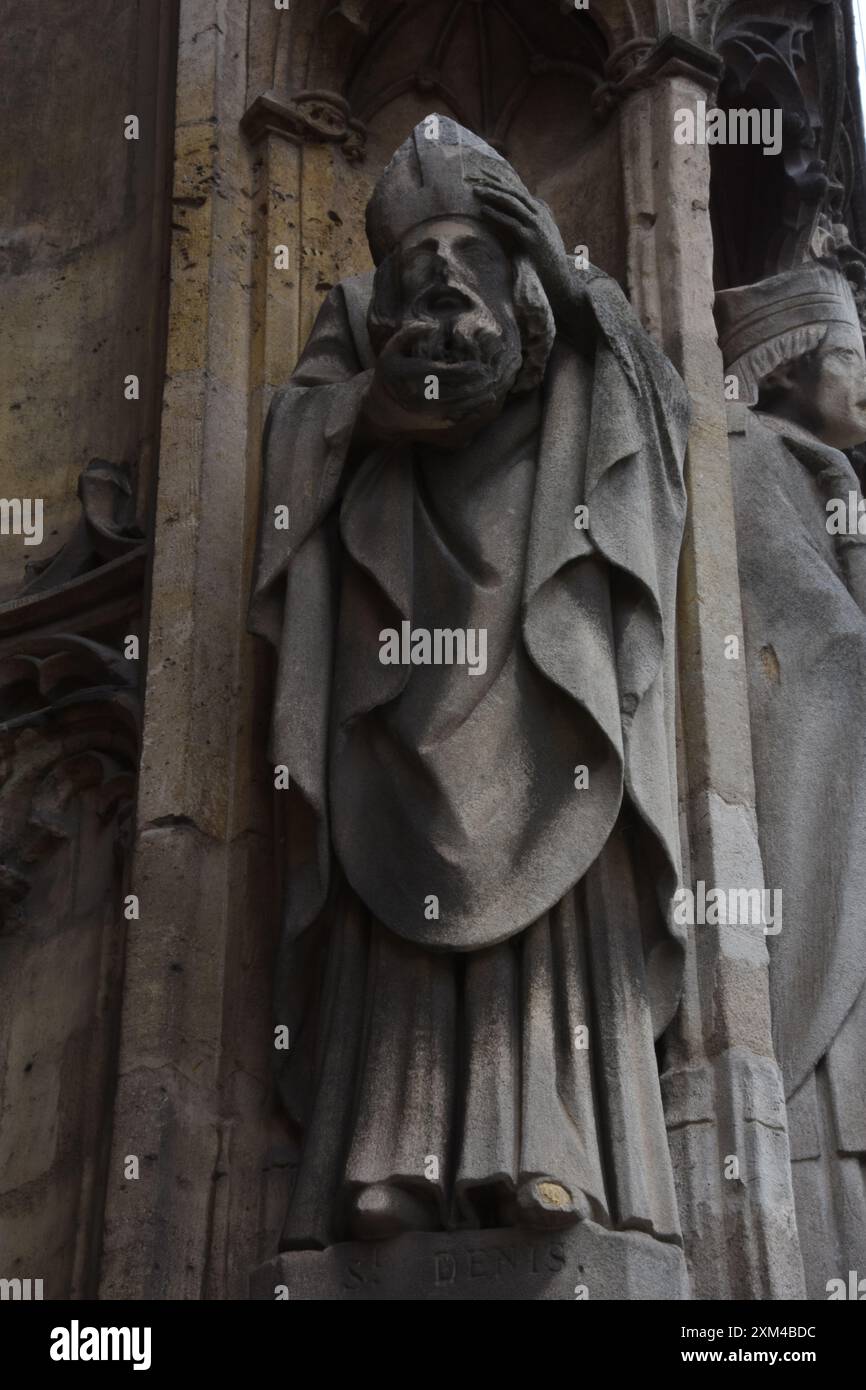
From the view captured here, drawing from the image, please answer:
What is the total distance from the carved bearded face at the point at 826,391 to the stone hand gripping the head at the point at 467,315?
4.24 ft

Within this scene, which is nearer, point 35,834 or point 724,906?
point 724,906

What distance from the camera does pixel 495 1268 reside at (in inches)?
182

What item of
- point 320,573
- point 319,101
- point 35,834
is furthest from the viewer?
point 319,101

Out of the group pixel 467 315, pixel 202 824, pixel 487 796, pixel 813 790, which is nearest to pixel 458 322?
pixel 467 315

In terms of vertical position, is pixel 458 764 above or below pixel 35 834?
below

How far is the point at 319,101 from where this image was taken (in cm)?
652

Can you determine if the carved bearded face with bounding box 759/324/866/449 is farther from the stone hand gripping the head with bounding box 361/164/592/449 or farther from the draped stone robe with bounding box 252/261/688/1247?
the stone hand gripping the head with bounding box 361/164/592/449

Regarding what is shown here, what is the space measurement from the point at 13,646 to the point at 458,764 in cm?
165

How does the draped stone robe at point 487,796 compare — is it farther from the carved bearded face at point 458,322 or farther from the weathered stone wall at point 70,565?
the weathered stone wall at point 70,565

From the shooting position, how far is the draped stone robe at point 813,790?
5297 millimetres
